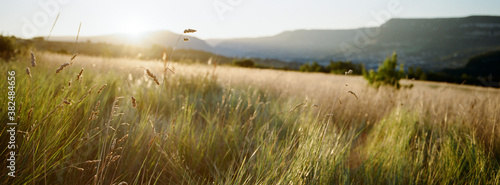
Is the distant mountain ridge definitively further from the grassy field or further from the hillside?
the grassy field

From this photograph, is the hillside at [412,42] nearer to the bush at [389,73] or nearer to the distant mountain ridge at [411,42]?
the distant mountain ridge at [411,42]

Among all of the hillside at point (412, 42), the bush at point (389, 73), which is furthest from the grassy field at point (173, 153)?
the hillside at point (412, 42)

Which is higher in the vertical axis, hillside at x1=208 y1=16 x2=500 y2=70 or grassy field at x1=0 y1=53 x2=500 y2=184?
hillside at x1=208 y1=16 x2=500 y2=70

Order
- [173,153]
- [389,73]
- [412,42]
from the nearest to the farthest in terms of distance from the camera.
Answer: [173,153], [389,73], [412,42]

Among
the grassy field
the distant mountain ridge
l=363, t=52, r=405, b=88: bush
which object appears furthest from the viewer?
the distant mountain ridge

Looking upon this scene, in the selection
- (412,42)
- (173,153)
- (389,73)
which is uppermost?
(412,42)

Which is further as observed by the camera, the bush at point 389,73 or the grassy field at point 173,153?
the bush at point 389,73

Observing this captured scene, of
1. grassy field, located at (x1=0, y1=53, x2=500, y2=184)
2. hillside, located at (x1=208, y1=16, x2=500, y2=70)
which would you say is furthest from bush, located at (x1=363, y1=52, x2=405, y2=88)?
hillside, located at (x1=208, y1=16, x2=500, y2=70)

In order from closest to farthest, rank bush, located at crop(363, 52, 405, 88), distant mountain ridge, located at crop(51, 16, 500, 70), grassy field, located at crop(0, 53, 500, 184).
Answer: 1. grassy field, located at crop(0, 53, 500, 184)
2. bush, located at crop(363, 52, 405, 88)
3. distant mountain ridge, located at crop(51, 16, 500, 70)

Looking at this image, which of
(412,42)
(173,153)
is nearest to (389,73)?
(173,153)

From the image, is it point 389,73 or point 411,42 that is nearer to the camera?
point 389,73

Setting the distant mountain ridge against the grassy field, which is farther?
the distant mountain ridge

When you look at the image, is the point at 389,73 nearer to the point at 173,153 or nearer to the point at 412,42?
the point at 173,153

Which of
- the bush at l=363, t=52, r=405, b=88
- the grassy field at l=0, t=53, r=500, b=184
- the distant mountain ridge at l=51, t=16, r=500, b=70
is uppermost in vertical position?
the distant mountain ridge at l=51, t=16, r=500, b=70
